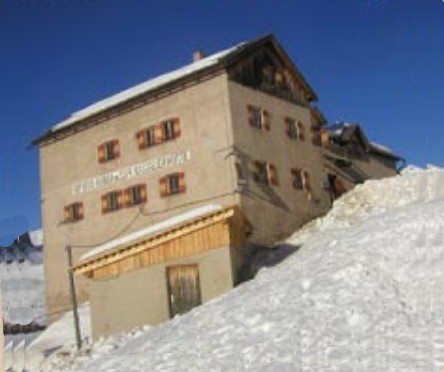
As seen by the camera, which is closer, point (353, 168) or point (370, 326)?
point (370, 326)

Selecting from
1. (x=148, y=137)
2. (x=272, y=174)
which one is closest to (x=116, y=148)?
(x=148, y=137)

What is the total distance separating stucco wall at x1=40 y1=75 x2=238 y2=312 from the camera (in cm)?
2714

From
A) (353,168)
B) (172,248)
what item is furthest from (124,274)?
(353,168)

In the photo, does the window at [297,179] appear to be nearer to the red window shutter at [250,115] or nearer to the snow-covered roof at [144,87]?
the red window shutter at [250,115]

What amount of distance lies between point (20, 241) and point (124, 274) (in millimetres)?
7350

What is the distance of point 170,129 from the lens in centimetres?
2845

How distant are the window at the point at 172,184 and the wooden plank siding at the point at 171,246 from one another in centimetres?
599

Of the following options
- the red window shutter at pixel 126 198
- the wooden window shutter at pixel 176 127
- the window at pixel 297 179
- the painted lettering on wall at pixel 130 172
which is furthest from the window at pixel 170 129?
the window at pixel 297 179

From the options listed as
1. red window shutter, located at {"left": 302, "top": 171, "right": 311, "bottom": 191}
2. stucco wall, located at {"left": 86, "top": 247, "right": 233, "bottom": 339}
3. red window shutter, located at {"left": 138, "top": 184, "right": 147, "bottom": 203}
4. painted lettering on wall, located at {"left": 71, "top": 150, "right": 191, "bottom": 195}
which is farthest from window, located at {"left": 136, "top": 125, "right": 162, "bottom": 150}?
stucco wall, located at {"left": 86, "top": 247, "right": 233, "bottom": 339}

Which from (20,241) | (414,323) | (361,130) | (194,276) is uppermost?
(361,130)

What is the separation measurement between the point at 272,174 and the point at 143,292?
29.6ft

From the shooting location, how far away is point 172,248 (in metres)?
21.3

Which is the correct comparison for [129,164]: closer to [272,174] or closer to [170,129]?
[170,129]

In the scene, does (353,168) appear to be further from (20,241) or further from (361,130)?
(20,241)
